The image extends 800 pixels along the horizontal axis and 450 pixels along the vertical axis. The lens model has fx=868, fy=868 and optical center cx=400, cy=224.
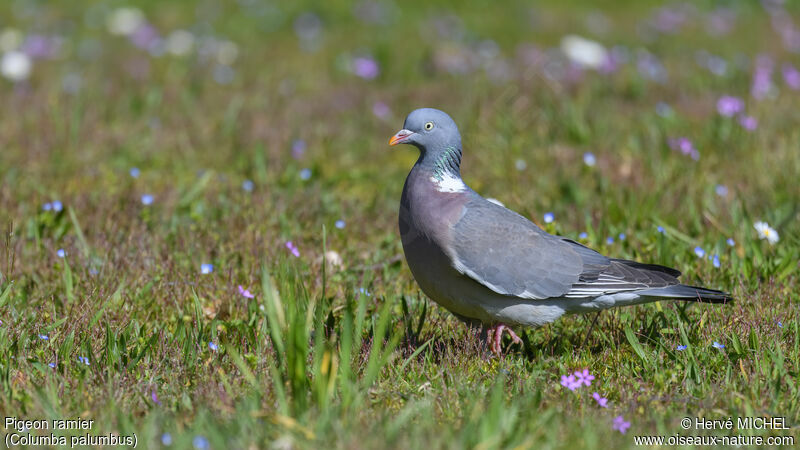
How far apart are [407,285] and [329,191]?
5.31 feet

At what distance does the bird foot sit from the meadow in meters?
0.11

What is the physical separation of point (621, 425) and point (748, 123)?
4620 mm

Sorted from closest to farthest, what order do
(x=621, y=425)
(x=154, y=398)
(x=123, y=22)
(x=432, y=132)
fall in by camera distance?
1. (x=621, y=425)
2. (x=154, y=398)
3. (x=432, y=132)
4. (x=123, y=22)

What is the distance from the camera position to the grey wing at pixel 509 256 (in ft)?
13.5

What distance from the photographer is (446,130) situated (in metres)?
4.31

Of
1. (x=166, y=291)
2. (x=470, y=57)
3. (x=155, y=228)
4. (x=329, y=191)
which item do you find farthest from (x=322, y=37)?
(x=166, y=291)

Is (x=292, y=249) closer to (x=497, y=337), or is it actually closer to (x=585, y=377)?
(x=497, y=337)

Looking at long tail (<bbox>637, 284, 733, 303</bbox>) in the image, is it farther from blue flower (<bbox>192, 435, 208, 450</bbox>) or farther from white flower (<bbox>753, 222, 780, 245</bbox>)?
blue flower (<bbox>192, 435, 208, 450</bbox>)

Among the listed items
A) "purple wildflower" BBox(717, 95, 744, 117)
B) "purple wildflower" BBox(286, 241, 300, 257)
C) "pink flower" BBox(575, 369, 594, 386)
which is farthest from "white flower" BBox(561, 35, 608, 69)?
"pink flower" BBox(575, 369, 594, 386)

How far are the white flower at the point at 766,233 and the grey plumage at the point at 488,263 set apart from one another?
139 centimetres

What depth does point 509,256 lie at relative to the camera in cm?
Result: 419

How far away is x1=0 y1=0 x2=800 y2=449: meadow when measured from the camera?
349 cm

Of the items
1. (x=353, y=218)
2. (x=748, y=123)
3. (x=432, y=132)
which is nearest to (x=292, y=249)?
(x=353, y=218)

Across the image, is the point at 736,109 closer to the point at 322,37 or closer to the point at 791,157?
the point at 791,157
